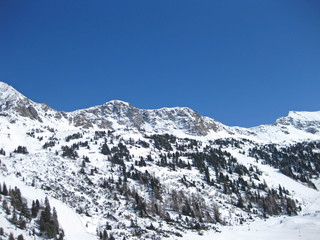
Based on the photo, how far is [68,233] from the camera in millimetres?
53688

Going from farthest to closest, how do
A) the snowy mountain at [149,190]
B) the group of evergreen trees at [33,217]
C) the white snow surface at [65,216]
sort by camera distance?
the snowy mountain at [149,190] → the white snow surface at [65,216] → the group of evergreen trees at [33,217]

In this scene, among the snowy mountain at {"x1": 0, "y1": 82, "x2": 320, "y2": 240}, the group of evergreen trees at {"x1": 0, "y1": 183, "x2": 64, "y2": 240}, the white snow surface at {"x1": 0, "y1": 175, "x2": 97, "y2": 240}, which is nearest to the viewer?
the group of evergreen trees at {"x1": 0, "y1": 183, "x2": 64, "y2": 240}

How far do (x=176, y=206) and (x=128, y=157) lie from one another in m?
65.0

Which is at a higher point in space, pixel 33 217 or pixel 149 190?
pixel 149 190

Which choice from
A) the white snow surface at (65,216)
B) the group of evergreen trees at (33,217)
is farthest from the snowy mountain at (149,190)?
the group of evergreen trees at (33,217)

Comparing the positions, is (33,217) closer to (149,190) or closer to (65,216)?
(65,216)

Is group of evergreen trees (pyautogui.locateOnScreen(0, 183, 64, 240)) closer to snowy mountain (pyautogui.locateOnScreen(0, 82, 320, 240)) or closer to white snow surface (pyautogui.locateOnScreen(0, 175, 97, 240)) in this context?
snowy mountain (pyautogui.locateOnScreen(0, 82, 320, 240))

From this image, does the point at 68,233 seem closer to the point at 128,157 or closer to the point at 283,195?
the point at 128,157

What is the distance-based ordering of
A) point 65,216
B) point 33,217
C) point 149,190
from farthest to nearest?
point 149,190 → point 65,216 → point 33,217

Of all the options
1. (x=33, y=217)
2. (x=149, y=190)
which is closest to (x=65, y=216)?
Answer: (x=33, y=217)

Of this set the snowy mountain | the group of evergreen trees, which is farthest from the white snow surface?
the group of evergreen trees

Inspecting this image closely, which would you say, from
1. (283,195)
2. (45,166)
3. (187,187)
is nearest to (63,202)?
(45,166)

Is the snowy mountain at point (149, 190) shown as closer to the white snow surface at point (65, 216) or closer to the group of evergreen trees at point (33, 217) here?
the white snow surface at point (65, 216)

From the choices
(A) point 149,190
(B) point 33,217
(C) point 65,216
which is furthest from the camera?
(A) point 149,190
